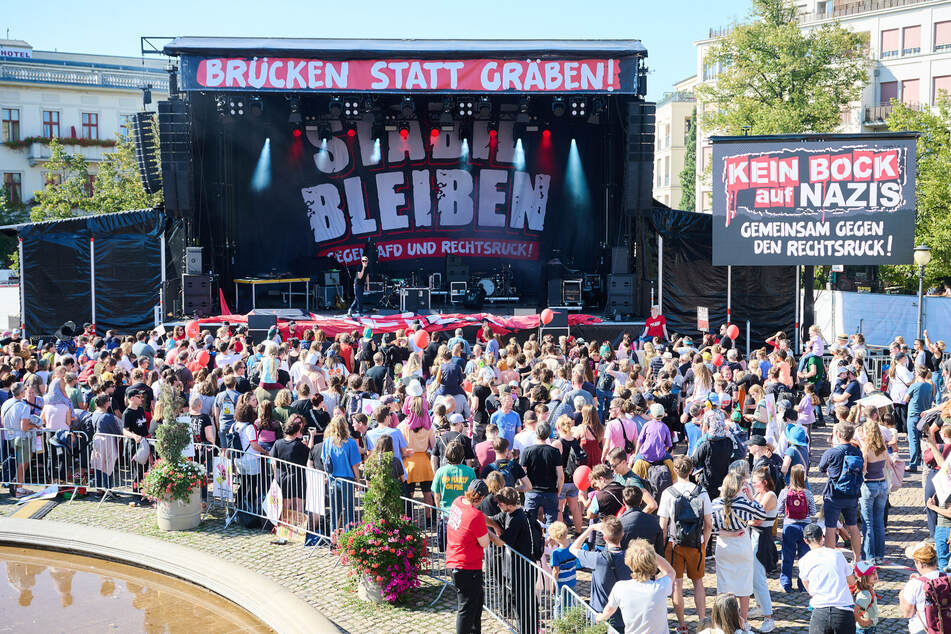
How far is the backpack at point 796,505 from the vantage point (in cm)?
770

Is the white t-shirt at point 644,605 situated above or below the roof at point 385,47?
below

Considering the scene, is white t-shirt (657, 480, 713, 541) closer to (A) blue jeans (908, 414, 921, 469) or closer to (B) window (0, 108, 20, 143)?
(A) blue jeans (908, 414, 921, 469)

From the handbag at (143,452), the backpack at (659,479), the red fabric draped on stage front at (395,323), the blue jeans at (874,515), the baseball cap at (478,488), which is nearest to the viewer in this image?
the baseball cap at (478,488)

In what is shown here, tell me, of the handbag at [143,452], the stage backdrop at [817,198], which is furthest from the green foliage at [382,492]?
the stage backdrop at [817,198]

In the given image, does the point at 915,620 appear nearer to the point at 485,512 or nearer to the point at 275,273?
the point at 485,512

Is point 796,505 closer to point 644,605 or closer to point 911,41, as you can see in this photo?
point 644,605

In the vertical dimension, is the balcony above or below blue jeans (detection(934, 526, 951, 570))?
above

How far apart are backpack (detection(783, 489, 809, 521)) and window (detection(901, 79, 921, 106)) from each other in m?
44.7

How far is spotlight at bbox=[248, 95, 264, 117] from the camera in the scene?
69.6ft

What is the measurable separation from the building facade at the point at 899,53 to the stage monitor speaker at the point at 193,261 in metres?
29.6

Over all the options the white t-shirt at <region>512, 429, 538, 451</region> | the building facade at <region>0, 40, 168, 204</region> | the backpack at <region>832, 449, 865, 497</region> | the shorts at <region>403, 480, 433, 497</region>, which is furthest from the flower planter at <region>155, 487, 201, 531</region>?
the building facade at <region>0, 40, 168, 204</region>

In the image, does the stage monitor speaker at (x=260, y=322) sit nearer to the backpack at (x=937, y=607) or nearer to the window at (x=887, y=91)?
the backpack at (x=937, y=607)

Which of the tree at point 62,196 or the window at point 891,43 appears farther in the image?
the window at point 891,43

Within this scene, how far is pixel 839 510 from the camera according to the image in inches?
314
